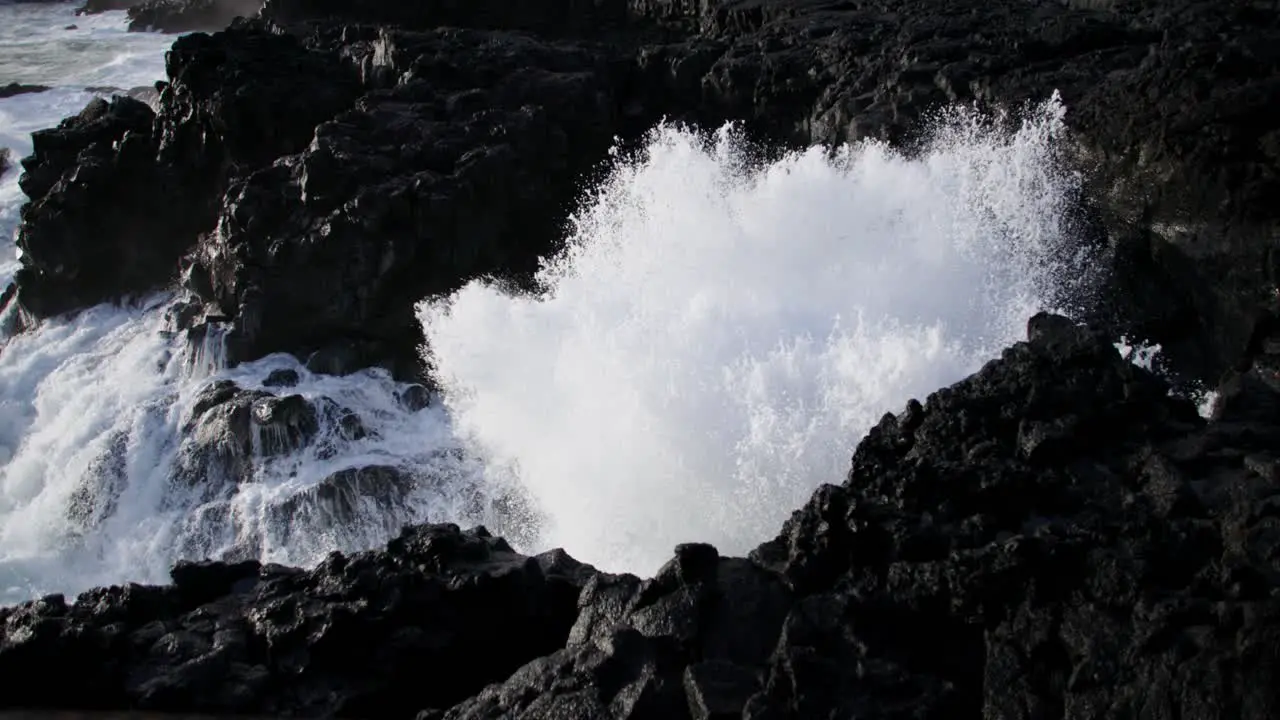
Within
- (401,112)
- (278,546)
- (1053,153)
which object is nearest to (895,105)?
(1053,153)

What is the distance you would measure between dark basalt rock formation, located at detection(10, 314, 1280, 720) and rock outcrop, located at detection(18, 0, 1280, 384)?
16.7ft

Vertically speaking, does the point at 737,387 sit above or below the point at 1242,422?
above

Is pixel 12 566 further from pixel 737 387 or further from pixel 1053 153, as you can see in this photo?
pixel 1053 153

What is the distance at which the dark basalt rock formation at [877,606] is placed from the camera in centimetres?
930

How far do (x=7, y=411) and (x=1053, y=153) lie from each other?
17.6 m

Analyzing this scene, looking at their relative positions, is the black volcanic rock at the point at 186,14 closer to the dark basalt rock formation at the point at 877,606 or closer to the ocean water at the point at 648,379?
the ocean water at the point at 648,379

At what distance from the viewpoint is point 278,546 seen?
18.3m

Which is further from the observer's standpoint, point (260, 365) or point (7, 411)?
point (7, 411)

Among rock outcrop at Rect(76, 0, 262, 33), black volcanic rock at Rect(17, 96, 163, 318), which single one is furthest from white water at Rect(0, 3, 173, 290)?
black volcanic rock at Rect(17, 96, 163, 318)

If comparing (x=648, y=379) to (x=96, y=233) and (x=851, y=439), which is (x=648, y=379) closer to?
(x=851, y=439)

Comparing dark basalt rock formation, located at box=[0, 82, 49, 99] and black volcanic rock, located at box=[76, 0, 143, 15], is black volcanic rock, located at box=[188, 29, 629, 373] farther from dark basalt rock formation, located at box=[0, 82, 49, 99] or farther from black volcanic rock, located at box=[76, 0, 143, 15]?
black volcanic rock, located at box=[76, 0, 143, 15]

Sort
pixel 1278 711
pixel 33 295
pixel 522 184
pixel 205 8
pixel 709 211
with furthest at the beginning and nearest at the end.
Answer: pixel 205 8
pixel 33 295
pixel 522 184
pixel 709 211
pixel 1278 711

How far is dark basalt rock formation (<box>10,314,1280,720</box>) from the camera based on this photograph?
30.5ft

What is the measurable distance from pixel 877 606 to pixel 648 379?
25.3ft
